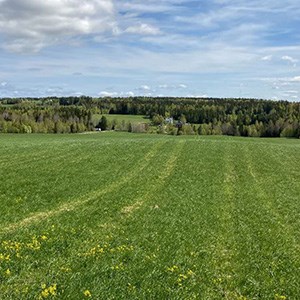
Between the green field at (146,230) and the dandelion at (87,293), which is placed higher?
the dandelion at (87,293)

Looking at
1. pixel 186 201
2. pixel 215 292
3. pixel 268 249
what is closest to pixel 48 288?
pixel 215 292

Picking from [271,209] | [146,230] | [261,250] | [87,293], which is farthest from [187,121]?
[87,293]

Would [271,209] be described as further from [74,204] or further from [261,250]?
[74,204]

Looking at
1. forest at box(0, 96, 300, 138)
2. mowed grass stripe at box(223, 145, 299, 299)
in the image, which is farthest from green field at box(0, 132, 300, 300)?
forest at box(0, 96, 300, 138)

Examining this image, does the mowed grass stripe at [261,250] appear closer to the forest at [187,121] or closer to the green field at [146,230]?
the green field at [146,230]

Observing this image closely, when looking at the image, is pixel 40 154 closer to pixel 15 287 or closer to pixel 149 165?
pixel 149 165

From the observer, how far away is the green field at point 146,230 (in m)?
12.1

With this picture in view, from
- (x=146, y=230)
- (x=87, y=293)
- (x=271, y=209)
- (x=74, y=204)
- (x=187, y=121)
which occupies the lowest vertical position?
(x=187, y=121)

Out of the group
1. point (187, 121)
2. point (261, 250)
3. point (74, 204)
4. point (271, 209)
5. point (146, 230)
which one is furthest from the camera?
point (187, 121)

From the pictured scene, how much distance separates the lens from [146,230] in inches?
719

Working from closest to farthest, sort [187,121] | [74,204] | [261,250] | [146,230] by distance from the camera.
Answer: [261,250], [146,230], [74,204], [187,121]

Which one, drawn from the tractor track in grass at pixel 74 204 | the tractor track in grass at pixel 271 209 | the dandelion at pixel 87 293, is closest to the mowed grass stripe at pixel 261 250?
the tractor track in grass at pixel 271 209

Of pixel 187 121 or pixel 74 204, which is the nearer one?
pixel 74 204

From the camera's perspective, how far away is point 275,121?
144 m
